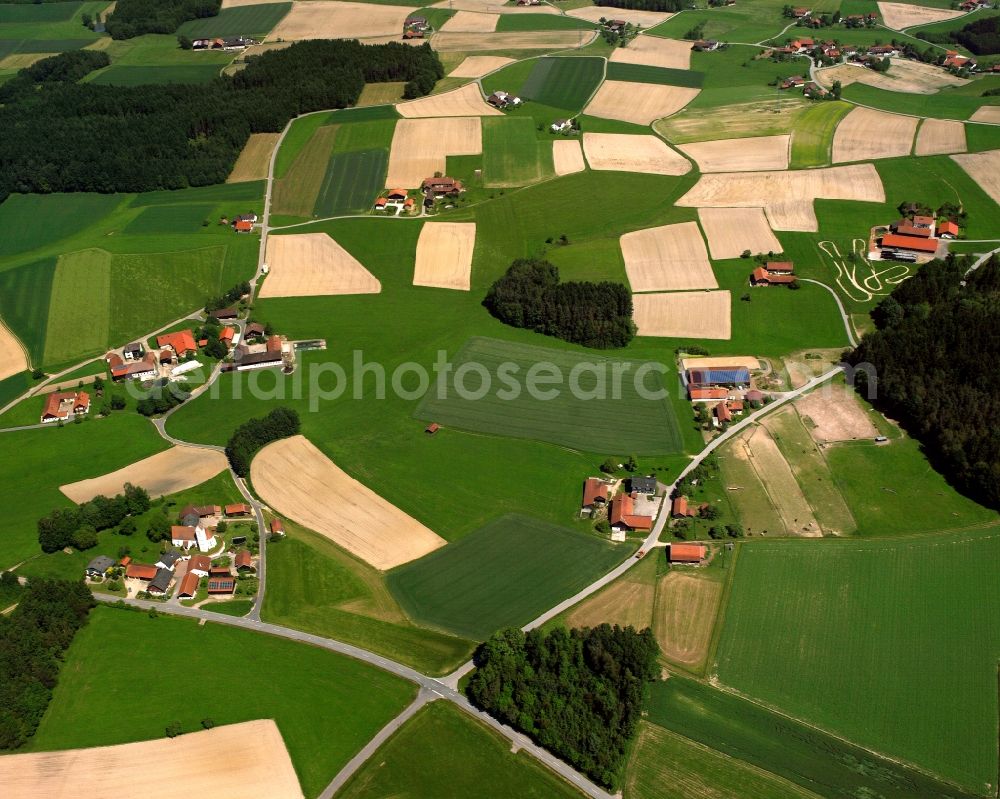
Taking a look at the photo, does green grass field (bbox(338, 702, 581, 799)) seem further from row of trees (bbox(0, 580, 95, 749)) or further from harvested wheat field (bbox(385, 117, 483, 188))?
harvested wheat field (bbox(385, 117, 483, 188))

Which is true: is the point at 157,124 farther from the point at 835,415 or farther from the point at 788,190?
the point at 835,415

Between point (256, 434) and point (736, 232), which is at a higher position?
point (736, 232)

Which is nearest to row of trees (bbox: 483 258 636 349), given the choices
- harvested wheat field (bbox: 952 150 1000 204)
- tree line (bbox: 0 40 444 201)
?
harvested wheat field (bbox: 952 150 1000 204)

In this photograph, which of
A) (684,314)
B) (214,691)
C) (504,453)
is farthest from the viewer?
(684,314)

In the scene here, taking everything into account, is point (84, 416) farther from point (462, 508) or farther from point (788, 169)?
point (788, 169)

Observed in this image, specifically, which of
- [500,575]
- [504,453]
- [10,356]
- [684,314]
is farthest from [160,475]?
[684,314]

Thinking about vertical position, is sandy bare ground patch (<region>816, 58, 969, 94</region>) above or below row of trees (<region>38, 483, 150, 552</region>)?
above

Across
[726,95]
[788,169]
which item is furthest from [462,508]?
[726,95]
